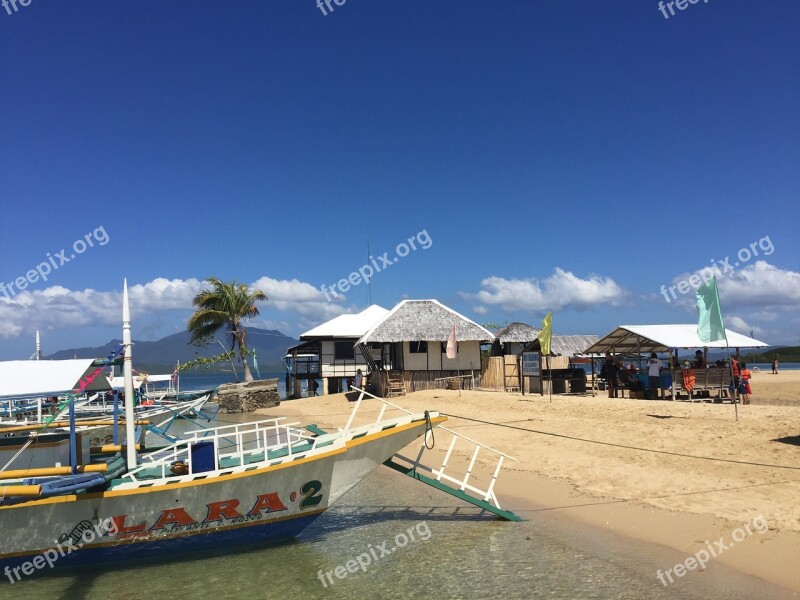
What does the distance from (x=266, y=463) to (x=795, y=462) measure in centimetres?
917

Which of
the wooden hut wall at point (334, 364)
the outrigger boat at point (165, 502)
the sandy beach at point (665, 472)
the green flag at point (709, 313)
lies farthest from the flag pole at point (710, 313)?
the wooden hut wall at point (334, 364)

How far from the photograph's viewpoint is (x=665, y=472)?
10.0 m

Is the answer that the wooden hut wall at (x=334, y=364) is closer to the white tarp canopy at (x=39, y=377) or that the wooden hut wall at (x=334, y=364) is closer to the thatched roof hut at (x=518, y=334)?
the thatched roof hut at (x=518, y=334)

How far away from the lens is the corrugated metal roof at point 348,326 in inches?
1304

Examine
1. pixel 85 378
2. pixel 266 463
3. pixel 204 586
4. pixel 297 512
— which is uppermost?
pixel 85 378

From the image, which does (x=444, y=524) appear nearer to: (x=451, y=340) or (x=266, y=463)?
(x=266, y=463)

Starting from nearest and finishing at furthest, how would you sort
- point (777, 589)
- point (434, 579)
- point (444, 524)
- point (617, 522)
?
point (777, 589) → point (434, 579) → point (617, 522) → point (444, 524)

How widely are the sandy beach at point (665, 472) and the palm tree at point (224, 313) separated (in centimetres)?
2523

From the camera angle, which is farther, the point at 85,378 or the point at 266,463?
the point at 85,378

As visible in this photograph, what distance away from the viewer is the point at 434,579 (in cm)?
705

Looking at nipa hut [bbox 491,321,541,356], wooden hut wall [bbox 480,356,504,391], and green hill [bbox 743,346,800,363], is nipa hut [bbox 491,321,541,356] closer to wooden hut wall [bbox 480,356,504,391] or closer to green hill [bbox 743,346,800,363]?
wooden hut wall [bbox 480,356,504,391]

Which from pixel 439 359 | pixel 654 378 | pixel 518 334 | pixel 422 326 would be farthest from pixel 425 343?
pixel 654 378

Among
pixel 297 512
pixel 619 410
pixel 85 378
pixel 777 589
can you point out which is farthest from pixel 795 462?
pixel 85 378

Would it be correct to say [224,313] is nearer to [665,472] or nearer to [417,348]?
[417,348]
